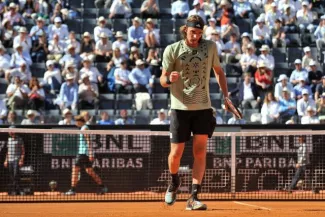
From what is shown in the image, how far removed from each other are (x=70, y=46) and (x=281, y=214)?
1314cm

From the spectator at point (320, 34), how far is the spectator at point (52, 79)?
274 inches

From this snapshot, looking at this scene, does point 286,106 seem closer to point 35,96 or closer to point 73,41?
point 73,41

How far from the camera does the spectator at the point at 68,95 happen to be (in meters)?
23.3

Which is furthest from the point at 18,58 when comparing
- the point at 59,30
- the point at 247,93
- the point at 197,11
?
the point at 247,93

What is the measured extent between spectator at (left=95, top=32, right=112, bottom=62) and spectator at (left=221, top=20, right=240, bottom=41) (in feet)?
10.1

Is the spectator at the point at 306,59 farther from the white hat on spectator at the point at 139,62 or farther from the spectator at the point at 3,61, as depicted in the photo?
the spectator at the point at 3,61

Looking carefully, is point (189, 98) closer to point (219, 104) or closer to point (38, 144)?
point (38, 144)

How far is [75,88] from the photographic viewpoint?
77.1ft

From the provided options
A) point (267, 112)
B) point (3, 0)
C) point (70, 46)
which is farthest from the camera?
point (3, 0)

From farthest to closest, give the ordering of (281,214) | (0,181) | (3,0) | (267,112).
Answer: (3,0) < (267,112) < (0,181) < (281,214)

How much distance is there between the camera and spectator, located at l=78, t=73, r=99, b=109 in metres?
23.5

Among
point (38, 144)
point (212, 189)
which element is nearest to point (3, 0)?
point (38, 144)

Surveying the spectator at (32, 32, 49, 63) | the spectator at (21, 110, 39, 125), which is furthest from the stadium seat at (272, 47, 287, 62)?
the spectator at (21, 110, 39, 125)

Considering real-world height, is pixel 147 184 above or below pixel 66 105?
below
